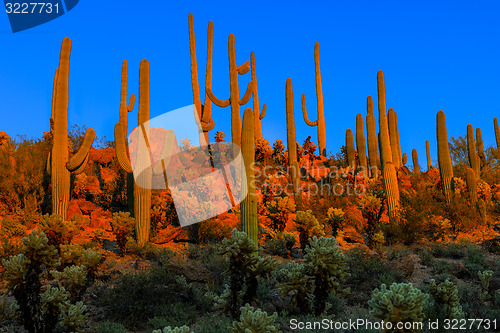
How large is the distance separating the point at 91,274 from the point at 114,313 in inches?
66.0

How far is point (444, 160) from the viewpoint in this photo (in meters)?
14.6

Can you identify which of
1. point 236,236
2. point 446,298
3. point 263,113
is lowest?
point 446,298

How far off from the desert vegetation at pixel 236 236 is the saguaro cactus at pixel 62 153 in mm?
41

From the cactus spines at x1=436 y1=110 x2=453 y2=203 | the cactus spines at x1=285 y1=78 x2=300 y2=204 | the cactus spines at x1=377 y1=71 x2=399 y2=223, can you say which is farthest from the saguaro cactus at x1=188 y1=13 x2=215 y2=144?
the cactus spines at x1=436 y1=110 x2=453 y2=203

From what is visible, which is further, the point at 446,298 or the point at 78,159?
the point at 78,159

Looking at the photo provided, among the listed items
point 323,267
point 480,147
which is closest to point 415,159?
point 480,147

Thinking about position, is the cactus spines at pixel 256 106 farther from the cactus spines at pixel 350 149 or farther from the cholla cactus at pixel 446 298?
the cholla cactus at pixel 446 298

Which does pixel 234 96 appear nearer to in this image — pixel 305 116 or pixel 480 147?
pixel 305 116

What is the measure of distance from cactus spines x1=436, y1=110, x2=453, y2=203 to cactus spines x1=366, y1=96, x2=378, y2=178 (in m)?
3.20

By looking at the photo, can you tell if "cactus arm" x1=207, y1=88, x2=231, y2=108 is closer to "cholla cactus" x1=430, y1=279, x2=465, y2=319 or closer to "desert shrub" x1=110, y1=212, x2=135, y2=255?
"desert shrub" x1=110, y1=212, x2=135, y2=255

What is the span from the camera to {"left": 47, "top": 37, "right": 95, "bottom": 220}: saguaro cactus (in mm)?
10453

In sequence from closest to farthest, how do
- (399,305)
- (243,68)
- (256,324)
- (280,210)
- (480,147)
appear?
(399,305) < (256,324) < (280,210) < (243,68) < (480,147)

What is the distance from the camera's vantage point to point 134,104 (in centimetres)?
1545

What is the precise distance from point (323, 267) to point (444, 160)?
11509 mm
